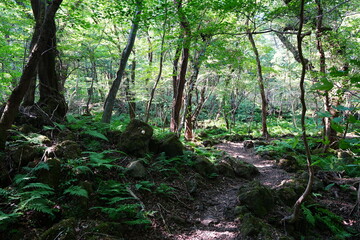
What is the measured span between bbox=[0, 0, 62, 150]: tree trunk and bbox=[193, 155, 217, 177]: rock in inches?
173

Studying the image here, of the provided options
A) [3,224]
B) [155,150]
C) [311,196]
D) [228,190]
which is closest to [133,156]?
[155,150]

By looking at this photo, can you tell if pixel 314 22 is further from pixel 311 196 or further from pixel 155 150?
pixel 155 150

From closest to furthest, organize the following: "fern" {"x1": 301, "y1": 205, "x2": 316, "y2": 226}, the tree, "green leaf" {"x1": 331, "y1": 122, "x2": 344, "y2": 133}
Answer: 1. "green leaf" {"x1": 331, "y1": 122, "x2": 344, "y2": 133}
2. "fern" {"x1": 301, "y1": 205, "x2": 316, "y2": 226}
3. the tree

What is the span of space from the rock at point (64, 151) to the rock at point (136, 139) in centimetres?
136

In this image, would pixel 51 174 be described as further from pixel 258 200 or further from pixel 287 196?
pixel 287 196

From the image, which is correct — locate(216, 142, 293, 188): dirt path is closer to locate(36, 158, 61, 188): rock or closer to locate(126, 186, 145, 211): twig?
locate(126, 186, 145, 211): twig

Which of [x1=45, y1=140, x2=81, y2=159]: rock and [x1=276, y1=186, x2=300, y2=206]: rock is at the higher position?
[x1=45, y1=140, x2=81, y2=159]: rock

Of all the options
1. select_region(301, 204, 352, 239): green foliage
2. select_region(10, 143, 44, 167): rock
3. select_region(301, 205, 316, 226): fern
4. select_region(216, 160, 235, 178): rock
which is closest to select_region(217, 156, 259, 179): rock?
select_region(216, 160, 235, 178): rock

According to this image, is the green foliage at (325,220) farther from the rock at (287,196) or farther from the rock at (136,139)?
the rock at (136,139)

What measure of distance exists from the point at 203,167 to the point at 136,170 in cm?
220

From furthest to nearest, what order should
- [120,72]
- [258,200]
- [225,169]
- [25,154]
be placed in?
[120,72], [225,169], [258,200], [25,154]

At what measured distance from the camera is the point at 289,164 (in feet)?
25.3

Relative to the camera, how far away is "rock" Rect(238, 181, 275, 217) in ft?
13.2

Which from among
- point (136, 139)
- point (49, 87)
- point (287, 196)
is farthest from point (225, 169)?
point (49, 87)
